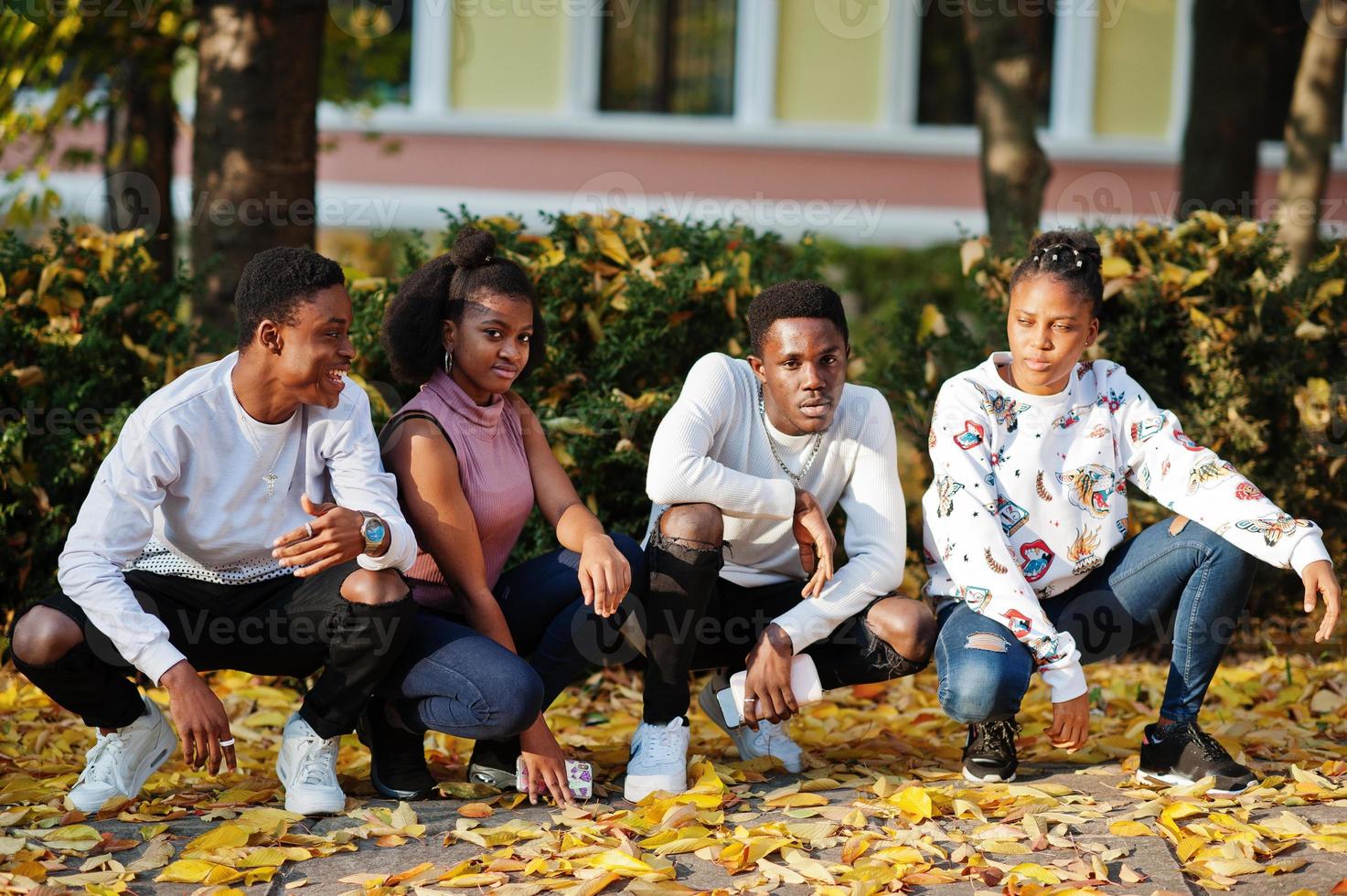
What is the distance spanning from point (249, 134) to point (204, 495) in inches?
95.0

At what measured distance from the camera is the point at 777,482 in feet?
12.1

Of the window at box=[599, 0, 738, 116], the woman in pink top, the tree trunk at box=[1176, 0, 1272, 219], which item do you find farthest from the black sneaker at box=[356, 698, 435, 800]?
the window at box=[599, 0, 738, 116]

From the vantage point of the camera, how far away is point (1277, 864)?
3.08 metres

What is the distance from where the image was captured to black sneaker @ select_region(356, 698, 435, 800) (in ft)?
12.0

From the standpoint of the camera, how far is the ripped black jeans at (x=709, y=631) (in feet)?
12.0

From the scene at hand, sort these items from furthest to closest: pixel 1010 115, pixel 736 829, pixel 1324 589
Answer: pixel 1010 115, pixel 1324 589, pixel 736 829

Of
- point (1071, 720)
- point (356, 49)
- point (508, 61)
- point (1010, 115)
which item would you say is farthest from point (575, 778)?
point (508, 61)

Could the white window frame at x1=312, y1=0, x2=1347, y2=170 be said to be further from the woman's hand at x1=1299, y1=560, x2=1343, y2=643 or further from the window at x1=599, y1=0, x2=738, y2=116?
the woman's hand at x1=1299, y1=560, x2=1343, y2=643

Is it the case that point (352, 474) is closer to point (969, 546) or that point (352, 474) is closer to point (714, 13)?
point (969, 546)

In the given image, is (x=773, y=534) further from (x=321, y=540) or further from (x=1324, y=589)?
(x=1324, y=589)

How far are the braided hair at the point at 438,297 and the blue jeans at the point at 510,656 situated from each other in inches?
25.4

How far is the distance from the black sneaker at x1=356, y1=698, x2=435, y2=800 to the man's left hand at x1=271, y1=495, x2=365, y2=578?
0.49 meters

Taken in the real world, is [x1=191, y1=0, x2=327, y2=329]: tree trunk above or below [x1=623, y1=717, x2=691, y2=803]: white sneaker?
above

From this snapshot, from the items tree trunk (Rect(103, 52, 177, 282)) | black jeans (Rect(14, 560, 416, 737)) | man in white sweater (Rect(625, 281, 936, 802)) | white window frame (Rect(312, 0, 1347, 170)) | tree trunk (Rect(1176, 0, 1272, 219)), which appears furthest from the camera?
white window frame (Rect(312, 0, 1347, 170))
